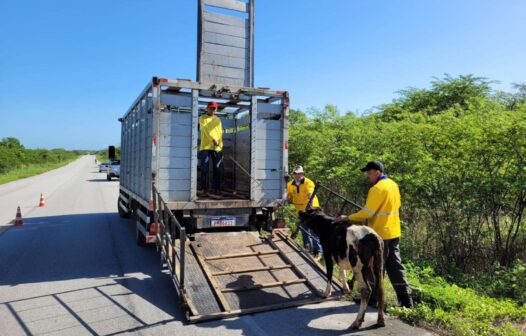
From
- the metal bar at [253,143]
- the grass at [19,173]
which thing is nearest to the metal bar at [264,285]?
the metal bar at [253,143]

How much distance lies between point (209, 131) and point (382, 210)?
12.3ft

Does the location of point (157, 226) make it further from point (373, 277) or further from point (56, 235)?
point (56, 235)

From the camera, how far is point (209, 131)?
7.06 m

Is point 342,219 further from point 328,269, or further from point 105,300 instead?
point 105,300

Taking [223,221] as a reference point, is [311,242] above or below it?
below

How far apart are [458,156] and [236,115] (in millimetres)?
4870

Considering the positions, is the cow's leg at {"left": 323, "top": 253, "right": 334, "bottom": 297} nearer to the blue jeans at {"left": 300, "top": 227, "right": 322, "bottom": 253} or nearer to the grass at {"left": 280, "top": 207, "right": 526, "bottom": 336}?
the grass at {"left": 280, "top": 207, "right": 526, "bottom": 336}

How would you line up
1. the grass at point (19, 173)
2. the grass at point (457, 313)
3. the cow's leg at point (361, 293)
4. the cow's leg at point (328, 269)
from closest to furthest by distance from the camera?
1. the grass at point (457, 313)
2. the cow's leg at point (361, 293)
3. the cow's leg at point (328, 269)
4. the grass at point (19, 173)

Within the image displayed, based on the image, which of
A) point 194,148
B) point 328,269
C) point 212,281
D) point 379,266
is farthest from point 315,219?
point 194,148

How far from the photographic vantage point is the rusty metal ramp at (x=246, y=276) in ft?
14.9

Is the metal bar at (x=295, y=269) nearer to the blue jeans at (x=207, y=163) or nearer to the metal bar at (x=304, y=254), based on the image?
the metal bar at (x=304, y=254)

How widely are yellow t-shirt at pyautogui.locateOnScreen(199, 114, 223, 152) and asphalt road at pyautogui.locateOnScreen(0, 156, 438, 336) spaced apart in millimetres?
2332

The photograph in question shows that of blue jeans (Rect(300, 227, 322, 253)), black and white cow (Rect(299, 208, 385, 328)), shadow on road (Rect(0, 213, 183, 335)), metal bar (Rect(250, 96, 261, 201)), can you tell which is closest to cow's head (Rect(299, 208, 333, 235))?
black and white cow (Rect(299, 208, 385, 328))

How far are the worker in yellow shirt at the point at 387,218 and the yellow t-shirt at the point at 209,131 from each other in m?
3.32
